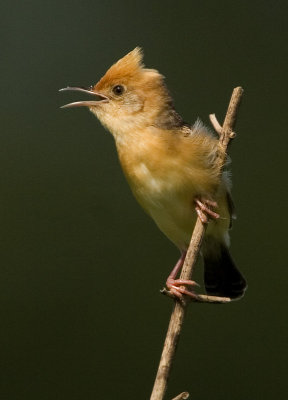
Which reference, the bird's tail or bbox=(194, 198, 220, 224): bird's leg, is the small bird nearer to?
bbox=(194, 198, 220, 224): bird's leg

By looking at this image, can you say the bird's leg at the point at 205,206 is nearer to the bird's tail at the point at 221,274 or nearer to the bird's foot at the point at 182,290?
the bird's foot at the point at 182,290

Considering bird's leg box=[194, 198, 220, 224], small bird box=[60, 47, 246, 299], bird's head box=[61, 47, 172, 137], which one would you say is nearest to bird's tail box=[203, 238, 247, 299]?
small bird box=[60, 47, 246, 299]

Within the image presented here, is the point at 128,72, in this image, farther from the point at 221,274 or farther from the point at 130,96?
the point at 221,274

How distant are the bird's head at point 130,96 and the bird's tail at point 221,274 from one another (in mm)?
686

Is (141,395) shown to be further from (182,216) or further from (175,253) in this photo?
(182,216)

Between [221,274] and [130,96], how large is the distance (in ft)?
3.03

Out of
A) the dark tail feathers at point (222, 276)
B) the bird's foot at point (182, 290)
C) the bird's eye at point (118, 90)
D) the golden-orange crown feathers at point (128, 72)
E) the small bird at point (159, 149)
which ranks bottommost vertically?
the bird's foot at point (182, 290)

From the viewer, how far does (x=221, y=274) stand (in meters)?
3.31

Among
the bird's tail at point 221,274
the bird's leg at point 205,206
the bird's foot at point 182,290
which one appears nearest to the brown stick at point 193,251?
the bird's foot at point 182,290

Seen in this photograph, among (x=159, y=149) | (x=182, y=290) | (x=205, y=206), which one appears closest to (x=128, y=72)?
(x=159, y=149)

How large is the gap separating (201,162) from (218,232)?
523mm

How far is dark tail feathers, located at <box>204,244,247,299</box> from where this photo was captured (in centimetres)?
326

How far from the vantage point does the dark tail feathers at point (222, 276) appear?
3260 mm

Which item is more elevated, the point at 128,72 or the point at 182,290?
the point at 128,72
